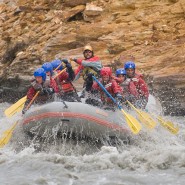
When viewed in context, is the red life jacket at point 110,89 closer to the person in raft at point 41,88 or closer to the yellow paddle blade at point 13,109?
the person in raft at point 41,88

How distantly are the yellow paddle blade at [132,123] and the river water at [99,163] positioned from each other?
1.25 ft

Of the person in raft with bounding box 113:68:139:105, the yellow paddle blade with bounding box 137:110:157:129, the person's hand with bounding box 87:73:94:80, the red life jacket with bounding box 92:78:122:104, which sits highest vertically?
the person's hand with bounding box 87:73:94:80

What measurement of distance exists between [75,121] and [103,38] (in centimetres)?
746

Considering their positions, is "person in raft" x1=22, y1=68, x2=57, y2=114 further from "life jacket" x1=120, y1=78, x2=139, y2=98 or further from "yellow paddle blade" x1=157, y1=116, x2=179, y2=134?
"yellow paddle blade" x1=157, y1=116, x2=179, y2=134

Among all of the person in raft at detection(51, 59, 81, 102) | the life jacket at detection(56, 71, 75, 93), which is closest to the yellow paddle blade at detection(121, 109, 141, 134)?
the person in raft at detection(51, 59, 81, 102)

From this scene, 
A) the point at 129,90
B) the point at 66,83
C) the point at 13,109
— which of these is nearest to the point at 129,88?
the point at 129,90

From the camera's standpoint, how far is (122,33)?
15867mm

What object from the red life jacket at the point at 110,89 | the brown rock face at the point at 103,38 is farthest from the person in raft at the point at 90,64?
the brown rock face at the point at 103,38

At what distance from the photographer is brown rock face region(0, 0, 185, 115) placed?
14.2 m

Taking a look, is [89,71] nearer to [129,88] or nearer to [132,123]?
[129,88]

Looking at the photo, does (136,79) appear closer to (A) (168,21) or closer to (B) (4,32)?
(A) (168,21)

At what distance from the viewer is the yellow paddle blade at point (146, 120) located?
30.9 ft

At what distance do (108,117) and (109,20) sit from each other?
8010mm

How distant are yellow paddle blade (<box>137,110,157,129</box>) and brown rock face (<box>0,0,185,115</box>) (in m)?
4.21
